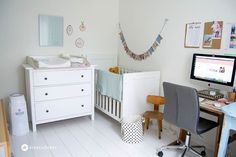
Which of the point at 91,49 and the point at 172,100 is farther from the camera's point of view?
the point at 91,49

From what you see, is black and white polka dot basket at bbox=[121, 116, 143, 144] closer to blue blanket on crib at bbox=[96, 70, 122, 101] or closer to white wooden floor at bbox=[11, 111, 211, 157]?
white wooden floor at bbox=[11, 111, 211, 157]

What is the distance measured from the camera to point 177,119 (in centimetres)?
213

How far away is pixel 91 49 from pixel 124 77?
4.03ft

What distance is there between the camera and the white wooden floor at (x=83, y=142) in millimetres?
2375

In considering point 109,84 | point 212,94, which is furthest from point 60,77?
point 212,94

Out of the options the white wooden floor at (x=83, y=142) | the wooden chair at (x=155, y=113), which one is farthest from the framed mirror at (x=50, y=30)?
the wooden chair at (x=155, y=113)

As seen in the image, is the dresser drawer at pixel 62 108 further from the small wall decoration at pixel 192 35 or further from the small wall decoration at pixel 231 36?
the small wall decoration at pixel 231 36

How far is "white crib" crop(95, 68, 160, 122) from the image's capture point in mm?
2850

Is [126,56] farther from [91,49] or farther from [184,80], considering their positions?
[184,80]

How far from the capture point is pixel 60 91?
2.97 m

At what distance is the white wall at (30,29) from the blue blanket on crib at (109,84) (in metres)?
0.70

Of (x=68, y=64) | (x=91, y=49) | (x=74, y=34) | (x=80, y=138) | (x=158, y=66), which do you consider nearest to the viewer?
(x=80, y=138)

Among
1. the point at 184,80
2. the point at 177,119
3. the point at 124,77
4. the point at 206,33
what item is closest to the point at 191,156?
the point at 177,119

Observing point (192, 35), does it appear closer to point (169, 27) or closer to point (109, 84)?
point (169, 27)
